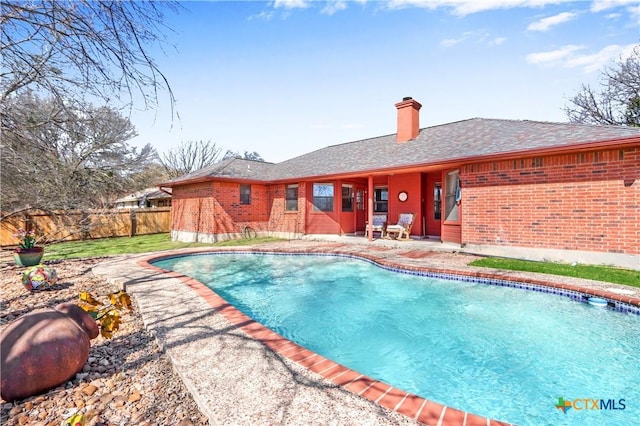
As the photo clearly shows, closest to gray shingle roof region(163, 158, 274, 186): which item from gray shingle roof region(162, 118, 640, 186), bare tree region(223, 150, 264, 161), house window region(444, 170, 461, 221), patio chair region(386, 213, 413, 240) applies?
gray shingle roof region(162, 118, 640, 186)

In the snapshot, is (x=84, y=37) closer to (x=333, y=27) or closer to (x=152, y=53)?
(x=152, y=53)

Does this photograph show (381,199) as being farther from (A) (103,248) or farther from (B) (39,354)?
(B) (39,354)

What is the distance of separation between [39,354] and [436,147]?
11.8m

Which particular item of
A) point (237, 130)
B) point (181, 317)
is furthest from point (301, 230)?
point (237, 130)

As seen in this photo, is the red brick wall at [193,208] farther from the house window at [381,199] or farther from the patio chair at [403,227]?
Result: the patio chair at [403,227]

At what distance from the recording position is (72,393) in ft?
8.29

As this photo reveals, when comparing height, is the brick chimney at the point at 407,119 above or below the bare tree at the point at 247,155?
below

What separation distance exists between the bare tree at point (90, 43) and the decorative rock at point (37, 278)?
11.2 feet

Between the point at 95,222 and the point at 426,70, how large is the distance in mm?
16663

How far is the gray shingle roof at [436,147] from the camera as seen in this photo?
802cm

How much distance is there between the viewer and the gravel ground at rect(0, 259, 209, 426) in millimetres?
2197

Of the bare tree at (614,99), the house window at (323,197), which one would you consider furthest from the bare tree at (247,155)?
the bare tree at (614,99)

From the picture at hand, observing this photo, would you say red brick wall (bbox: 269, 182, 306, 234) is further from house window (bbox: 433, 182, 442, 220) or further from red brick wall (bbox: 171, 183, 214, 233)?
house window (bbox: 433, 182, 442, 220)

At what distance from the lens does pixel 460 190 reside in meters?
9.81
